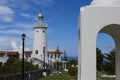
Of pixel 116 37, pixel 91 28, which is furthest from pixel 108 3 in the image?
pixel 116 37

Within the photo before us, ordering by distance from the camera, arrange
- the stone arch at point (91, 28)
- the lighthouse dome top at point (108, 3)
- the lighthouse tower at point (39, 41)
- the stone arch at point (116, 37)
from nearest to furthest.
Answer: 1. the stone arch at point (91, 28)
2. the lighthouse dome top at point (108, 3)
3. the stone arch at point (116, 37)
4. the lighthouse tower at point (39, 41)

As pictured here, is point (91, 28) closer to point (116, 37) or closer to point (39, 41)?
point (116, 37)

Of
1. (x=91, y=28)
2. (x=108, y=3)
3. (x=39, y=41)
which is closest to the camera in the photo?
(x=91, y=28)

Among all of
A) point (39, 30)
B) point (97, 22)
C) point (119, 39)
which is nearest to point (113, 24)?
point (97, 22)

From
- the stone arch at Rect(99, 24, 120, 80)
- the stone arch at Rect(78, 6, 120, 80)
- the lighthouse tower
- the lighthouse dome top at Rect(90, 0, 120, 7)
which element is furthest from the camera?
the lighthouse tower

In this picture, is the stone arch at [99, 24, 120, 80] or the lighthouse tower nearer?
the stone arch at [99, 24, 120, 80]

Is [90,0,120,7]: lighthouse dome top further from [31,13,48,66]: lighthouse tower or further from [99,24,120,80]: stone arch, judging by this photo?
[31,13,48,66]: lighthouse tower

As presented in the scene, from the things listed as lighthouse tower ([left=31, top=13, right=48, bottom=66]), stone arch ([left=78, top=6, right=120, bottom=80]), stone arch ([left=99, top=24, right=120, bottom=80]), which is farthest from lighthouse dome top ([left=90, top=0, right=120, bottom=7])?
lighthouse tower ([left=31, top=13, right=48, bottom=66])

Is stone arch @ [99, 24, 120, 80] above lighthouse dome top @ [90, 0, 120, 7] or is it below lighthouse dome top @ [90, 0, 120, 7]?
below

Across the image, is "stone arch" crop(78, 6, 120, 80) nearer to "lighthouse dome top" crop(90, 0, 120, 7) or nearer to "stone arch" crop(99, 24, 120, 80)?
"lighthouse dome top" crop(90, 0, 120, 7)

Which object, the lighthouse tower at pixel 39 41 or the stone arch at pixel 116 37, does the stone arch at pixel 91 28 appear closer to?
the stone arch at pixel 116 37

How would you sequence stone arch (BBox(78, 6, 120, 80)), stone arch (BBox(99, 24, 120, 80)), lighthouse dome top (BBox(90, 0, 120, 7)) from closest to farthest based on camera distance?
stone arch (BBox(78, 6, 120, 80)) → lighthouse dome top (BBox(90, 0, 120, 7)) → stone arch (BBox(99, 24, 120, 80))

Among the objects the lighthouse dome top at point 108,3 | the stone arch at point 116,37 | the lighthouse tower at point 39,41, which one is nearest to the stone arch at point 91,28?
the lighthouse dome top at point 108,3

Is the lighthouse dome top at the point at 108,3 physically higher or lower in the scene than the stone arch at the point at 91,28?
higher
